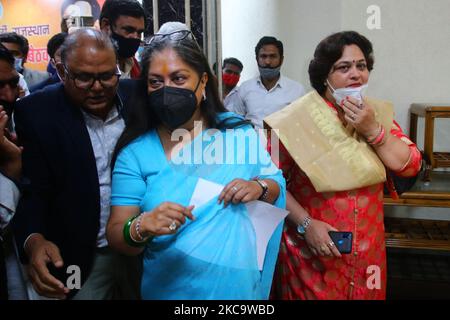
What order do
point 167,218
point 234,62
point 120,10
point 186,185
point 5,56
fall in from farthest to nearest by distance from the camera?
point 234,62
point 120,10
point 5,56
point 186,185
point 167,218

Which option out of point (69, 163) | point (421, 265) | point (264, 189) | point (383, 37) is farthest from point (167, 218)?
point (421, 265)

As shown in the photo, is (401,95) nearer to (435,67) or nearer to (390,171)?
(435,67)

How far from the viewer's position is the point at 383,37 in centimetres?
232

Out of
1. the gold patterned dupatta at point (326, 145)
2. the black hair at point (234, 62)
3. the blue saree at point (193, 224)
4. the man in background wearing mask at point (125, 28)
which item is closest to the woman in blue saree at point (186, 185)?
the blue saree at point (193, 224)

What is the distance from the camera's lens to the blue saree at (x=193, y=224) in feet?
3.09

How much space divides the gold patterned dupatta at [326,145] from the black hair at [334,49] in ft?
0.25

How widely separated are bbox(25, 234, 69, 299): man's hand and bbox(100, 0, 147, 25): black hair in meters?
0.82

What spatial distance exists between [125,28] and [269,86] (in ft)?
2.81

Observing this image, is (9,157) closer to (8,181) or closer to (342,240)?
(8,181)

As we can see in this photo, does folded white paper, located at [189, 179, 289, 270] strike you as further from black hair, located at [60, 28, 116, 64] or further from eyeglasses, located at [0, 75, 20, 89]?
eyeglasses, located at [0, 75, 20, 89]

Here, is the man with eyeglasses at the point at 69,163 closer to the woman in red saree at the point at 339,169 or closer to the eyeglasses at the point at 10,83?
the eyeglasses at the point at 10,83

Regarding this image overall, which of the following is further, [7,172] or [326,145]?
[326,145]

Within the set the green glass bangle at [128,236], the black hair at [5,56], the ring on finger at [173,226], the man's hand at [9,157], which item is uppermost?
the black hair at [5,56]

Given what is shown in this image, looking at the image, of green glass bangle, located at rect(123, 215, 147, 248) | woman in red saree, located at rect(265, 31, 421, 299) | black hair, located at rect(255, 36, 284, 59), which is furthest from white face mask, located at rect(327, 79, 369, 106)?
black hair, located at rect(255, 36, 284, 59)
